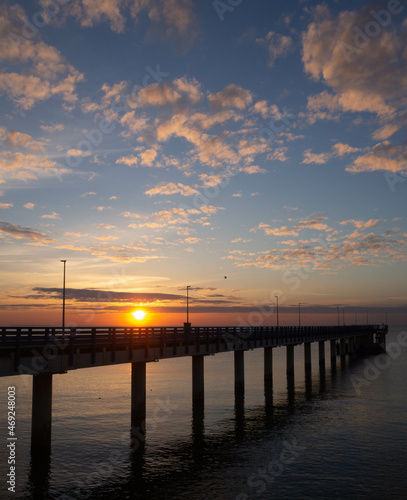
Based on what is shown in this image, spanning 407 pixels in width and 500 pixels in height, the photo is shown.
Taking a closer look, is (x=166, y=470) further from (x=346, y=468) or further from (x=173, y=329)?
(x=173, y=329)

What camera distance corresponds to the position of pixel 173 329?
1558 inches

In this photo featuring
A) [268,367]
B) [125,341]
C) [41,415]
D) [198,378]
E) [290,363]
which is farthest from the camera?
[290,363]

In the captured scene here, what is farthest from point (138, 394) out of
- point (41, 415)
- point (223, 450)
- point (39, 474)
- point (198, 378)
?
point (39, 474)

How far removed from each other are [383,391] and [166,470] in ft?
123

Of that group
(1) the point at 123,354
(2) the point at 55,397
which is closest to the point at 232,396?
(2) the point at 55,397

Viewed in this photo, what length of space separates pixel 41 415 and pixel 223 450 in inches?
443

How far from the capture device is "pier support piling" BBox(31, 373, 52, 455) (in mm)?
26188

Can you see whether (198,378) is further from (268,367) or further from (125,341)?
(268,367)

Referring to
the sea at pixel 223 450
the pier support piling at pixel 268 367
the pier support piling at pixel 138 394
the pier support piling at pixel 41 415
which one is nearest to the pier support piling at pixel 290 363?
the pier support piling at pixel 268 367

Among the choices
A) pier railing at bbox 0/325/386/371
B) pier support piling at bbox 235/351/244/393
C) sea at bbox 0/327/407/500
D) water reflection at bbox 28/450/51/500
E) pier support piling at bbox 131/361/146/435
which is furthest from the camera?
pier support piling at bbox 235/351/244/393

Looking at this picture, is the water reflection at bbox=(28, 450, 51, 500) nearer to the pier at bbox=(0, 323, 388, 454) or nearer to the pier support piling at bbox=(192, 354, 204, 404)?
the pier at bbox=(0, 323, 388, 454)

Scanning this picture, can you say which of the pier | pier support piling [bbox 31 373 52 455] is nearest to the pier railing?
the pier

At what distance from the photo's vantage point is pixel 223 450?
2916cm

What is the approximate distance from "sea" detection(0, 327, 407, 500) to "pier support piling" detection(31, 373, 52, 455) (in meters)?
0.85
